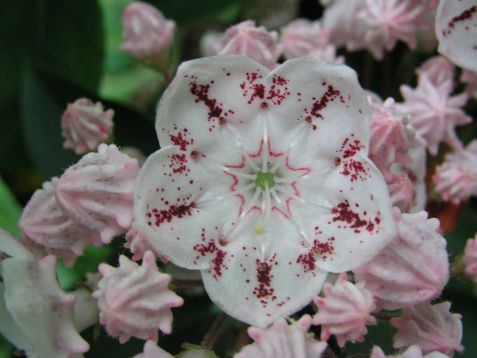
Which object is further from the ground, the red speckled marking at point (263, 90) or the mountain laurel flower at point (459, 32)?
the mountain laurel flower at point (459, 32)

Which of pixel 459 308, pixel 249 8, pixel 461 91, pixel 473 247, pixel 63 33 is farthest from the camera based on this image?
pixel 249 8

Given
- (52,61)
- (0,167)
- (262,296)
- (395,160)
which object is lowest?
(0,167)

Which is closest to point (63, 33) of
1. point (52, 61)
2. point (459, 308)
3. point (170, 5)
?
point (52, 61)

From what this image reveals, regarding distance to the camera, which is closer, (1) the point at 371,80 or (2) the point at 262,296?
(2) the point at 262,296

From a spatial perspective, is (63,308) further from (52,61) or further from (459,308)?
(52,61)

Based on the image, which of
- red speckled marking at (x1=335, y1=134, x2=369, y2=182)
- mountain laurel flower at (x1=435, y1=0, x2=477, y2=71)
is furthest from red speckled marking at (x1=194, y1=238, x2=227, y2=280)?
mountain laurel flower at (x1=435, y1=0, x2=477, y2=71)

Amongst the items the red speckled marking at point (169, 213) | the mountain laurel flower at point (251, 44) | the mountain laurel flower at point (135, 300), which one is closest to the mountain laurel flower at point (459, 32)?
the mountain laurel flower at point (251, 44)

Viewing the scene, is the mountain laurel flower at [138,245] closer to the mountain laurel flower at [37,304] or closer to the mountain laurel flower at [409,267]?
the mountain laurel flower at [37,304]
